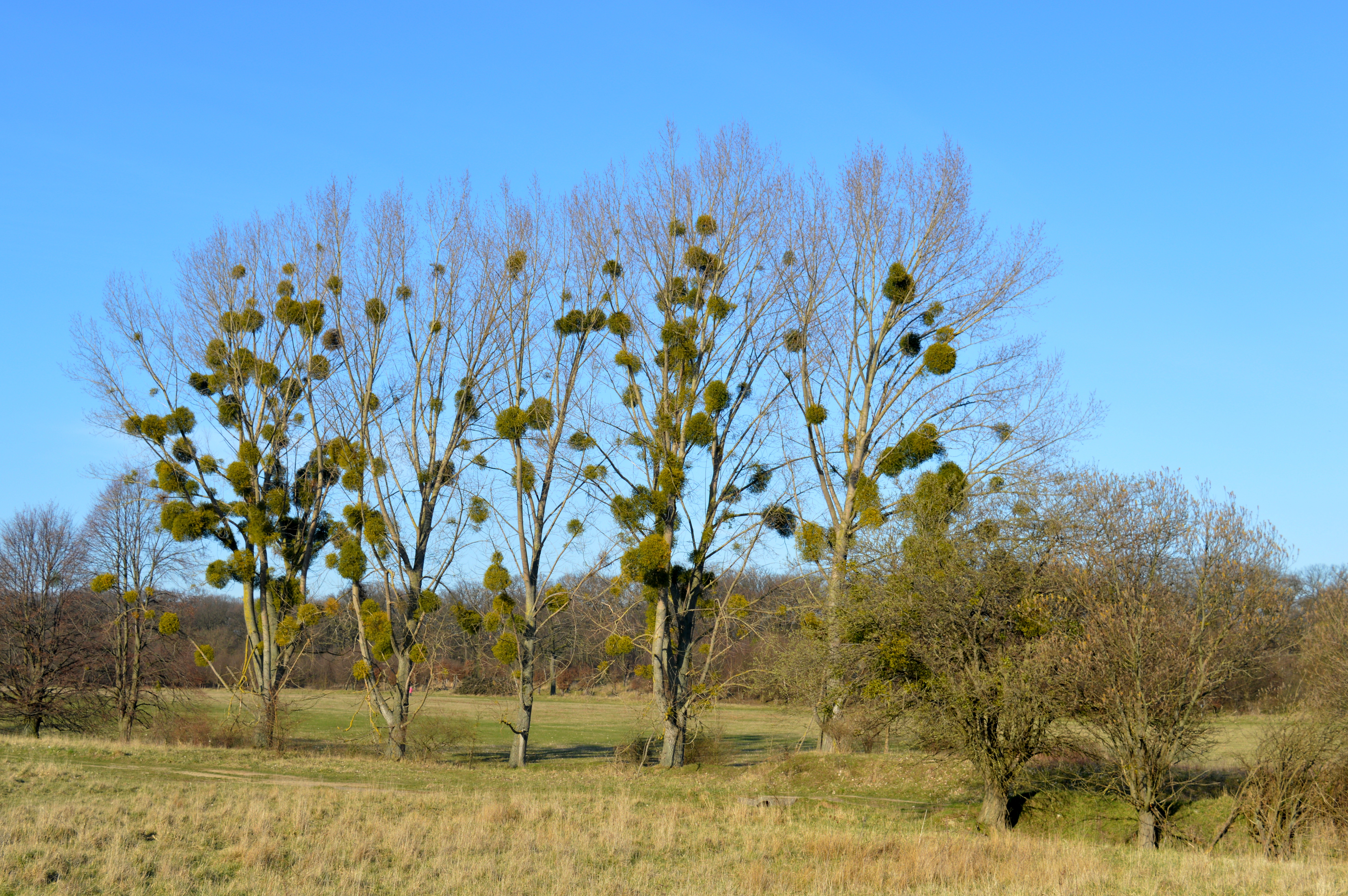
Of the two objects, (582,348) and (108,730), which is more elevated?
(582,348)

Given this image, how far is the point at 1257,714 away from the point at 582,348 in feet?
61.3

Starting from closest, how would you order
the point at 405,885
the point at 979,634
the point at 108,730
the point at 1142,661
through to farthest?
the point at 405,885
the point at 1142,661
the point at 979,634
the point at 108,730

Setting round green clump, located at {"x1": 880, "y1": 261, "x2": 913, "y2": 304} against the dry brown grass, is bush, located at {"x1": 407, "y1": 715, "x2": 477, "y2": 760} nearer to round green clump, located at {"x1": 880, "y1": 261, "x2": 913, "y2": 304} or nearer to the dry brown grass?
the dry brown grass

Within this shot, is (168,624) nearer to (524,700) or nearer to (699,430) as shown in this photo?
(524,700)

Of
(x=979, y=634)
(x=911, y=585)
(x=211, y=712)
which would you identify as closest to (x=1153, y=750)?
(x=979, y=634)

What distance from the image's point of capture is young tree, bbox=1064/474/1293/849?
47.0ft

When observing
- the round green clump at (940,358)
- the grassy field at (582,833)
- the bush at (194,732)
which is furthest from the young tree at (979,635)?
the bush at (194,732)

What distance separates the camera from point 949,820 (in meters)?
17.0

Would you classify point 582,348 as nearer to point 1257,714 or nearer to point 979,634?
point 979,634

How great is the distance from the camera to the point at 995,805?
16391 mm

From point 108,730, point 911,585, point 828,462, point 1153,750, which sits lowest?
point 108,730

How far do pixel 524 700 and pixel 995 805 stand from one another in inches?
565

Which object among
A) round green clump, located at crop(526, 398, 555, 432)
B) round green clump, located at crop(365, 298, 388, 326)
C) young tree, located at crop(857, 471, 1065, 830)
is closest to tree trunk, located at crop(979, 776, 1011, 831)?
young tree, located at crop(857, 471, 1065, 830)

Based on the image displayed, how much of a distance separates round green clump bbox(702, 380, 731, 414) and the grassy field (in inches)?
362
